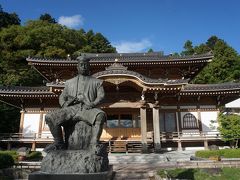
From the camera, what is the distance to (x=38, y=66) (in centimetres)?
2334

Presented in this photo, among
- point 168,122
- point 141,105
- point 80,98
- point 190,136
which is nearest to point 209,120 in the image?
point 190,136

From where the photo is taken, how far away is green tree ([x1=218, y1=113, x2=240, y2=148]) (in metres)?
18.4

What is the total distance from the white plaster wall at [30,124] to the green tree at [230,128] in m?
14.7

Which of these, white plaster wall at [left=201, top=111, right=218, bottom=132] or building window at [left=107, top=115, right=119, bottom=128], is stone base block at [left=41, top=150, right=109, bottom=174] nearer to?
building window at [left=107, top=115, right=119, bottom=128]

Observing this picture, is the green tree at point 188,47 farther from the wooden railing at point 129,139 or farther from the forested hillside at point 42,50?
the wooden railing at point 129,139

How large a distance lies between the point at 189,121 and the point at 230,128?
11.6ft

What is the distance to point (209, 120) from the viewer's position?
70.4 ft

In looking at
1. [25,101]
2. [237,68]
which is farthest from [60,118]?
[237,68]

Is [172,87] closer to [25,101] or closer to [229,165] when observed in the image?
[229,165]

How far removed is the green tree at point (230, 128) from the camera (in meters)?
18.4

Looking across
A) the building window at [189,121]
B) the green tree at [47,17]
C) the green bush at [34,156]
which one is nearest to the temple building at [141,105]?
the building window at [189,121]

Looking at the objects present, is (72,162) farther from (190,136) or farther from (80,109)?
(190,136)

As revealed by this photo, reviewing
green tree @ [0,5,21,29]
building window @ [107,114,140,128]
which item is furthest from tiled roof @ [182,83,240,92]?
green tree @ [0,5,21,29]

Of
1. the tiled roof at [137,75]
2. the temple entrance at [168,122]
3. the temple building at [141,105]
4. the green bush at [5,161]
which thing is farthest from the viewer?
the temple entrance at [168,122]
